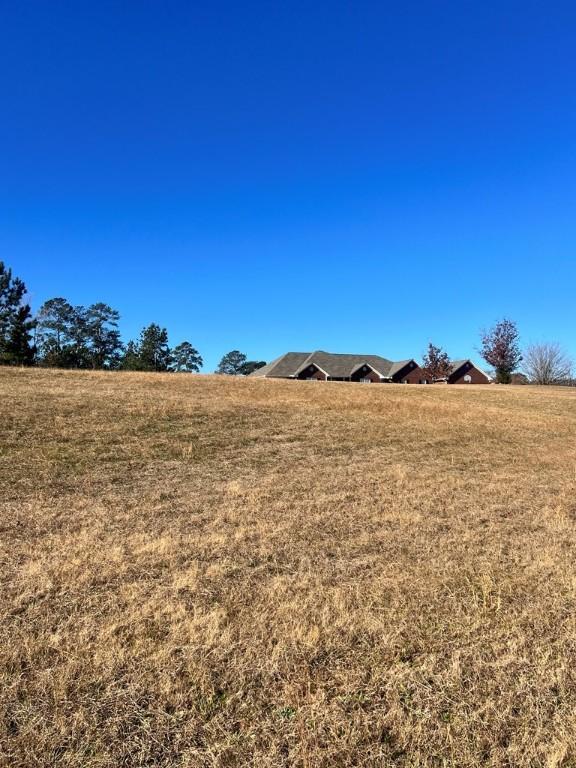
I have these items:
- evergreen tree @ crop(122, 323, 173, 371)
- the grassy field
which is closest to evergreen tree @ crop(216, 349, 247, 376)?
evergreen tree @ crop(122, 323, 173, 371)

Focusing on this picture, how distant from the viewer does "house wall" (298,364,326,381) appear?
58.0 m

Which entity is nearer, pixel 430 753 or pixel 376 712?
pixel 430 753

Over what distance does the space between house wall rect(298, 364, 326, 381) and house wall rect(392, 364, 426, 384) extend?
10.0 meters

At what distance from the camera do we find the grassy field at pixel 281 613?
2387mm

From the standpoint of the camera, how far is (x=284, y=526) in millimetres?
5730

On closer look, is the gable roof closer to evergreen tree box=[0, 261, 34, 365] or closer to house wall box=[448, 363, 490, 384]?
house wall box=[448, 363, 490, 384]

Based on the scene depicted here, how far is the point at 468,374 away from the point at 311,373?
19462 mm

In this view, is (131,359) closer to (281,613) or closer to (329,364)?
(329,364)

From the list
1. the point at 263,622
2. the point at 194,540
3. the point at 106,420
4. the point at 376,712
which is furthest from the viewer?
the point at 106,420

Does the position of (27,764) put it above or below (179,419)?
below

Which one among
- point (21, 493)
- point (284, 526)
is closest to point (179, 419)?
point (21, 493)

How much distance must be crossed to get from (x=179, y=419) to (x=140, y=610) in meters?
9.60

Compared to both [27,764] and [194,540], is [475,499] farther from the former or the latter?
[27,764]

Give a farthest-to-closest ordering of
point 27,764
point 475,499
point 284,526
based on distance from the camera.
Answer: point 475,499
point 284,526
point 27,764
